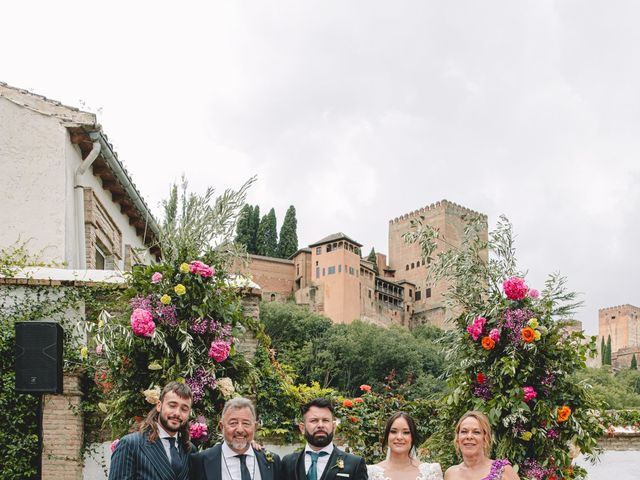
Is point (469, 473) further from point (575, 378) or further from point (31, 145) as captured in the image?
point (31, 145)

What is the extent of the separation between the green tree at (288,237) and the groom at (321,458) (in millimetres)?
60887

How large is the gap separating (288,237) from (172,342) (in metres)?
59.8

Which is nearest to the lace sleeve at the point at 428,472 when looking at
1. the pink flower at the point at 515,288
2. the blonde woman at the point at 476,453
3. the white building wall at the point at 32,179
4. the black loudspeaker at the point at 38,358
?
the blonde woman at the point at 476,453

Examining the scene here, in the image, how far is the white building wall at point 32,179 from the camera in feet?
31.2

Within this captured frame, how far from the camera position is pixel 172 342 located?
19.0ft

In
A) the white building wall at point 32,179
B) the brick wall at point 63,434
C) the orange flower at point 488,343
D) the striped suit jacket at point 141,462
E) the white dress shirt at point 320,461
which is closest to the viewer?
the striped suit jacket at point 141,462

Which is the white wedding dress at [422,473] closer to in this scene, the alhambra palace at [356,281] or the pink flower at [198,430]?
the pink flower at [198,430]

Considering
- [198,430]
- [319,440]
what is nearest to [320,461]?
[319,440]

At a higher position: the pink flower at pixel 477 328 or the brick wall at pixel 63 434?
the pink flower at pixel 477 328

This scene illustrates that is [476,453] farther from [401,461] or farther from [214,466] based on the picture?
[214,466]

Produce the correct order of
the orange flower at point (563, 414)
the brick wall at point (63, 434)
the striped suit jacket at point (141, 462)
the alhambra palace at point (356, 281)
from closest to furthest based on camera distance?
the striped suit jacket at point (141, 462)
the orange flower at point (563, 414)
the brick wall at point (63, 434)
the alhambra palace at point (356, 281)

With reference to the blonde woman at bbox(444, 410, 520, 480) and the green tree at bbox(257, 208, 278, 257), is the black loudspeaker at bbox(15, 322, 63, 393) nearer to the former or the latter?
the blonde woman at bbox(444, 410, 520, 480)

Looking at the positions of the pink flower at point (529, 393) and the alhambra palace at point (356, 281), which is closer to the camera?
the pink flower at point (529, 393)

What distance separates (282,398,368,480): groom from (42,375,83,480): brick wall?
3.51 metres
